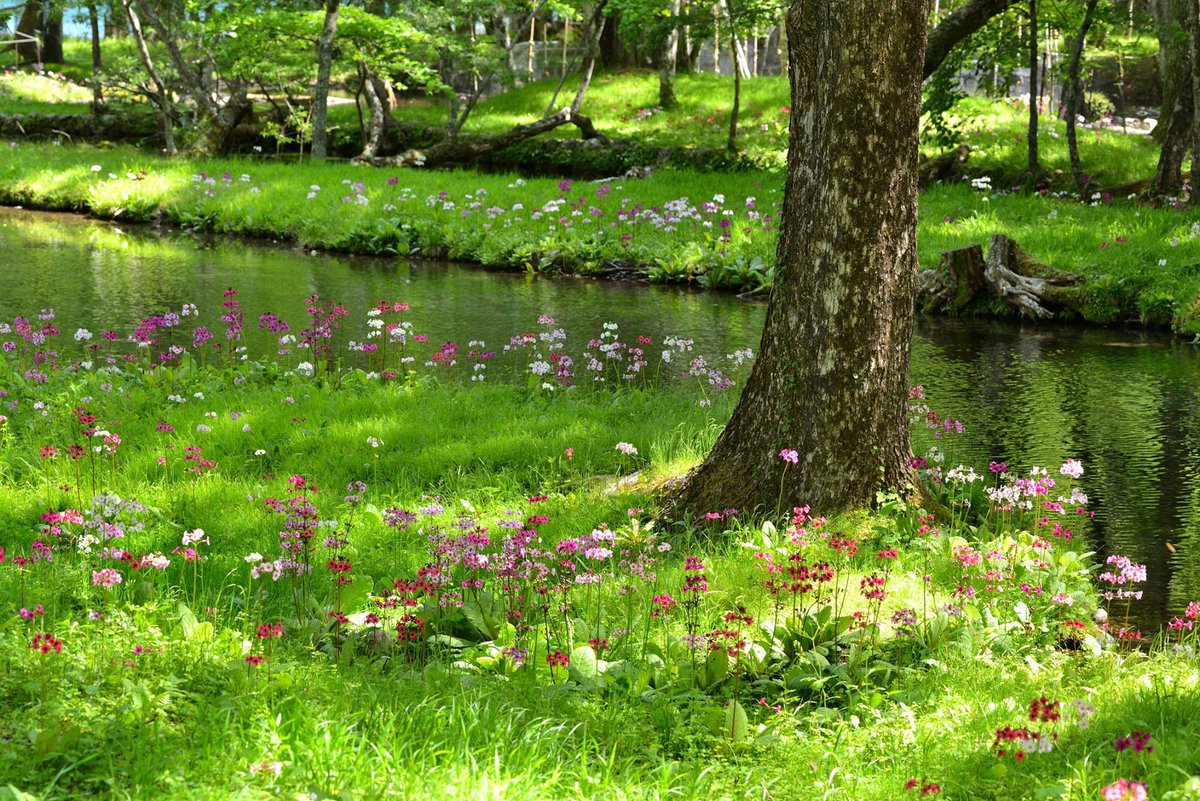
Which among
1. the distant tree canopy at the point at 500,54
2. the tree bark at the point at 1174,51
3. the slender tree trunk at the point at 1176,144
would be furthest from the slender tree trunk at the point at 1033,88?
the slender tree trunk at the point at 1176,144

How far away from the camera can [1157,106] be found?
3388 cm

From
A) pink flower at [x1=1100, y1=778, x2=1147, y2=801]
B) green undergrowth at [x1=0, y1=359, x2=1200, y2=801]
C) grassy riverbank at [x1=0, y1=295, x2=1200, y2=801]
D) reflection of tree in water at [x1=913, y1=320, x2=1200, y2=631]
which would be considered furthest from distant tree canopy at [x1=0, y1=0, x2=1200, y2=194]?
pink flower at [x1=1100, y1=778, x2=1147, y2=801]

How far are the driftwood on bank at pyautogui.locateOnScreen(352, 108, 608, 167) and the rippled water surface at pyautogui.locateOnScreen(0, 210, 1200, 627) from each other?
7410 mm

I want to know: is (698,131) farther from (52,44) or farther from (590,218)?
(52,44)

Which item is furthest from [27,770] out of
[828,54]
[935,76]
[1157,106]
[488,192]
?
[1157,106]

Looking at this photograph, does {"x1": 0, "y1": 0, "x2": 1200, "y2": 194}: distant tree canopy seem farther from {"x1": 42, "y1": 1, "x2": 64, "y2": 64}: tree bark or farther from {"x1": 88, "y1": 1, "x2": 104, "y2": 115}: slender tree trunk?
{"x1": 42, "y1": 1, "x2": 64, "y2": 64}: tree bark

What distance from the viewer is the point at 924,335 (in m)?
13.0

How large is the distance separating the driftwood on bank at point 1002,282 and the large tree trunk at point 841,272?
8.69 m

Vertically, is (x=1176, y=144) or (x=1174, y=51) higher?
(x=1174, y=51)

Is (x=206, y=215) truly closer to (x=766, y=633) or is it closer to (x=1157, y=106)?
(x=766, y=633)

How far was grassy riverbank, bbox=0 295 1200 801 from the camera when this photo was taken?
3.29 metres

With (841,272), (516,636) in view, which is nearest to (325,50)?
(841,272)

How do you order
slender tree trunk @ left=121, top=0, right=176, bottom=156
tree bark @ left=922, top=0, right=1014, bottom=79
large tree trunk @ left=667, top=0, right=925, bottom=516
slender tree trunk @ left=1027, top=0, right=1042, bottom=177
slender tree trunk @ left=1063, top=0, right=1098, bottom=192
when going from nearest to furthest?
large tree trunk @ left=667, top=0, right=925, bottom=516, tree bark @ left=922, top=0, right=1014, bottom=79, slender tree trunk @ left=1063, top=0, right=1098, bottom=192, slender tree trunk @ left=1027, top=0, right=1042, bottom=177, slender tree trunk @ left=121, top=0, right=176, bottom=156

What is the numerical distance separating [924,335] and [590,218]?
6.76 metres
